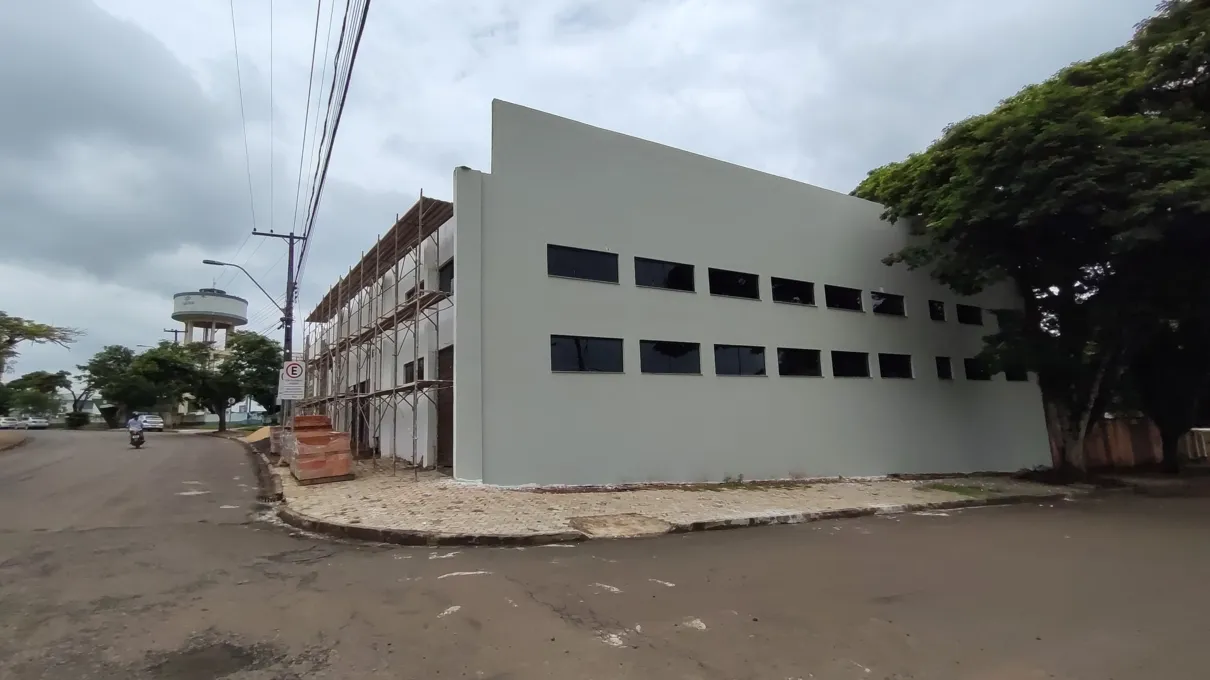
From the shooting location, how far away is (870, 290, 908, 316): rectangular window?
746 inches

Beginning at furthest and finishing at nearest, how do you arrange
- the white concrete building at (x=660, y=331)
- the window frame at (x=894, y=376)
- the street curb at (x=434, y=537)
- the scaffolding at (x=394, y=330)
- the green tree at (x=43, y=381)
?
the green tree at (x=43, y=381) → the window frame at (x=894, y=376) → the scaffolding at (x=394, y=330) → the white concrete building at (x=660, y=331) → the street curb at (x=434, y=537)

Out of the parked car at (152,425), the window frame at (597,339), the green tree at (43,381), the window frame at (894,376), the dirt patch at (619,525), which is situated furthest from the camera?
the green tree at (43,381)

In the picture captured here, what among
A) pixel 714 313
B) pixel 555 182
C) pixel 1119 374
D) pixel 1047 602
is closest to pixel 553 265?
pixel 555 182

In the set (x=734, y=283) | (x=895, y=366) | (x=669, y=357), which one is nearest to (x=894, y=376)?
(x=895, y=366)

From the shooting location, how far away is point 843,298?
18.2 m

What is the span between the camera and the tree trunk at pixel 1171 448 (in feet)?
70.8

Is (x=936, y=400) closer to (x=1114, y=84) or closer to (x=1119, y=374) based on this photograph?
(x=1119, y=374)

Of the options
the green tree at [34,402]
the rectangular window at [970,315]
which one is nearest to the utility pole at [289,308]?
the rectangular window at [970,315]

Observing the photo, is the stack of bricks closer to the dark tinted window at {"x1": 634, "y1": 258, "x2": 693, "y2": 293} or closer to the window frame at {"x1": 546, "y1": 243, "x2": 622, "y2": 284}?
the window frame at {"x1": 546, "y1": 243, "x2": 622, "y2": 284}

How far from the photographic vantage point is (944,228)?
16.4 metres

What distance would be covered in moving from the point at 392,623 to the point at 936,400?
1895 cm

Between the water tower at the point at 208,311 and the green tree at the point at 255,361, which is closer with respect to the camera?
the green tree at the point at 255,361

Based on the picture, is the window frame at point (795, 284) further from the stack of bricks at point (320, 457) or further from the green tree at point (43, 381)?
the green tree at point (43, 381)

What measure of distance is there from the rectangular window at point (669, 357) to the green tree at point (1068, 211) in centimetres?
755
